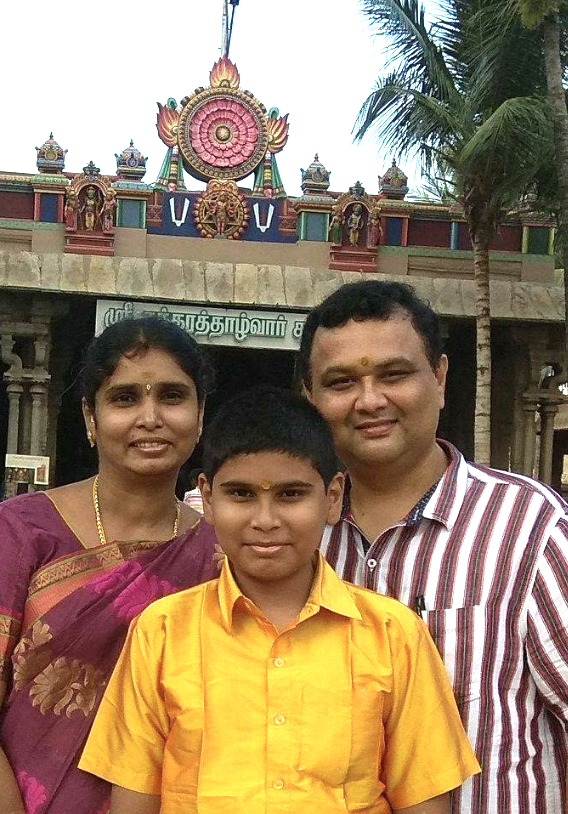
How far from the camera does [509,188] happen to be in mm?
9430

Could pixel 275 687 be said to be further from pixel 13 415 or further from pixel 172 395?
pixel 13 415

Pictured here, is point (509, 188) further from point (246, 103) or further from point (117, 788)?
point (117, 788)

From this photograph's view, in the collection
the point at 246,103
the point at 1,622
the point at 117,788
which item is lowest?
the point at 117,788

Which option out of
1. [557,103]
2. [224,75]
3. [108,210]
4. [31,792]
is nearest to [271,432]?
[31,792]

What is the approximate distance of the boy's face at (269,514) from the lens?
156 cm

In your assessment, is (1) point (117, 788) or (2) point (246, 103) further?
(2) point (246, 103)

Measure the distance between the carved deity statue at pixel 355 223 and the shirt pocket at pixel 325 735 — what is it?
10037 mm

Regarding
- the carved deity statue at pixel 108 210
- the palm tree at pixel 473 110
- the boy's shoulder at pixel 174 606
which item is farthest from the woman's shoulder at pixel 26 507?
the carved deity statue at pixel 108 210

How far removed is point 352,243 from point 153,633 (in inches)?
394

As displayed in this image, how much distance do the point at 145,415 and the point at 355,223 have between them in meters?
9.57

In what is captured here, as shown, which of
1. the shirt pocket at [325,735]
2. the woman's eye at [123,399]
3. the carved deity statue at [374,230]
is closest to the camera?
the shirt pocket at [325,735]

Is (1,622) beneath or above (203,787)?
above

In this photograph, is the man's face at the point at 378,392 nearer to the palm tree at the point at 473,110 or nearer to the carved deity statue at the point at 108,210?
the palm tree at the point at 473,110

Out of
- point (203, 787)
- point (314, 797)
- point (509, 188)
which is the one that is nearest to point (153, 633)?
point (203, 787)
